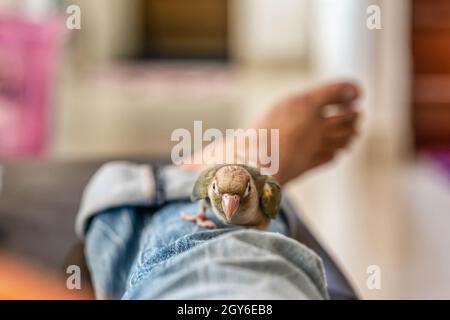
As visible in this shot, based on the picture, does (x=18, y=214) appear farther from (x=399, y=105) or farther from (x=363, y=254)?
(x=399, y=105)

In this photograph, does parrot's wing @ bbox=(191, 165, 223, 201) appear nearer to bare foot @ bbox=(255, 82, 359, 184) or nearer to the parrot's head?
the parrot's head

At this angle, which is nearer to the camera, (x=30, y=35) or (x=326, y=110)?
(x=326, y=110)

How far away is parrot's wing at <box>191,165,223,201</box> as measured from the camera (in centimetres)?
38

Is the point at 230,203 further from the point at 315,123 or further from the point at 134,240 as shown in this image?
the point at 315,123

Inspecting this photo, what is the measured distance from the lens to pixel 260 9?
390cm

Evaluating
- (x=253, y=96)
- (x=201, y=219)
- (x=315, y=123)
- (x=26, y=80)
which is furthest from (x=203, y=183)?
(x=253, y=96)

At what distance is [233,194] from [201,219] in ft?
0.12

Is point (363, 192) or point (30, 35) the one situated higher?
point (30, 35)

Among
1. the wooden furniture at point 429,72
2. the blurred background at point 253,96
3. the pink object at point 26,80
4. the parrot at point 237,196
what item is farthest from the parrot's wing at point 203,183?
the wooden furniture at point 429,72

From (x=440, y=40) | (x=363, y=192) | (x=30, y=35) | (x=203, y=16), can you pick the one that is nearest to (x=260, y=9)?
(x=203, y=16)

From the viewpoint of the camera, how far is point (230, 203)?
36cm

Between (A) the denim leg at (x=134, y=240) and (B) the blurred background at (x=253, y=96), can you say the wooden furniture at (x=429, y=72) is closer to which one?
(B) the blurred background at (x=253, y=96)

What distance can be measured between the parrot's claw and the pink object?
3.13 feet

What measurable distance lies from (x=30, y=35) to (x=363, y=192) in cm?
75
